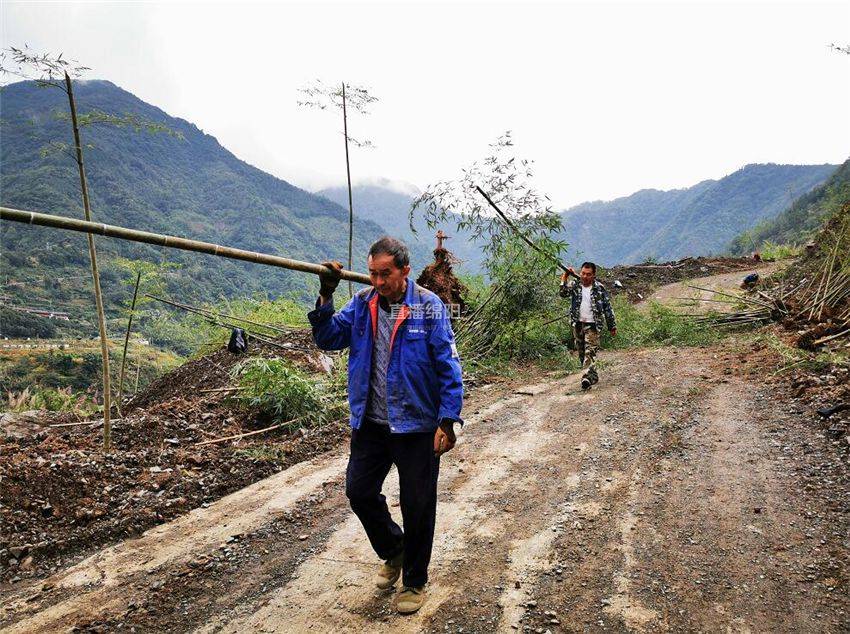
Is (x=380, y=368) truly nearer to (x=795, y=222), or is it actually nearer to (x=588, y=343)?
(x=588, y=343)

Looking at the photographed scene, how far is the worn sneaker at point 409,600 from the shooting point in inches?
104

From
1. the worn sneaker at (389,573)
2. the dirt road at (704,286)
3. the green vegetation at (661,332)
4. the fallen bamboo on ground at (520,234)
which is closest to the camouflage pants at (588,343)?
the fallen bamboo on ground at (520,234)

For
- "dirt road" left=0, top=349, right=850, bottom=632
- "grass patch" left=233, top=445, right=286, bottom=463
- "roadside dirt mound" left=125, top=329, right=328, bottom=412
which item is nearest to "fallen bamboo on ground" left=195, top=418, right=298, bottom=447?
"grass patch" left=233, top=445, right=286, bottom=463

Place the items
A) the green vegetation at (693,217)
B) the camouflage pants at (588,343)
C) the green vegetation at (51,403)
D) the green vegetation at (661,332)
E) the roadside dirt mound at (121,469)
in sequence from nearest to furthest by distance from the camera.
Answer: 1. the roadside dirt mound at (121,469)
2. the camouflage pants at (588,343)
3. the green vegetation at (51,403)
4. the green vegetation at (661,332)
5. the green vegetation at (693,217)

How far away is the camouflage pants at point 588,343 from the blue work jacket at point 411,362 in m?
5.04

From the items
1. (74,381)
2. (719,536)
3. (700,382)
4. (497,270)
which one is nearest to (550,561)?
(719,536)

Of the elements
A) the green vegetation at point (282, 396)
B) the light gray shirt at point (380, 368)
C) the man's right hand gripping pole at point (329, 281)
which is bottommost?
the green vegetation at point (282, 396)

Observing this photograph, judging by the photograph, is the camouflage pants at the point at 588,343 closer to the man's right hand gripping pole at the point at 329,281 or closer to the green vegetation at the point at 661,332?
the green vegetation at the point at 661,332

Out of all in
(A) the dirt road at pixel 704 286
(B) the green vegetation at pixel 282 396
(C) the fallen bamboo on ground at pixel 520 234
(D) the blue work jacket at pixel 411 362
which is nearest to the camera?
(D) the blue work jacket at pixel 411 362

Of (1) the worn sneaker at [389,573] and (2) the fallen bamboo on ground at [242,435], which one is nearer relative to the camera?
(1) the worn sneaker at [389,573]

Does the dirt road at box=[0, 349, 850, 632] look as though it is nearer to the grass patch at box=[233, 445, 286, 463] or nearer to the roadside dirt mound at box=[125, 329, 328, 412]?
the grass patch at box=[233, 445, 286, 463]

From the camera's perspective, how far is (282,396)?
19.7ft

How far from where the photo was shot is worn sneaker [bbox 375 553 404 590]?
2.84 m

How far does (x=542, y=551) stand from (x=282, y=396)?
147 inches
